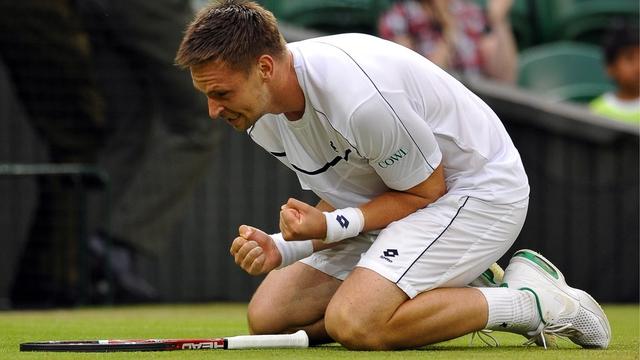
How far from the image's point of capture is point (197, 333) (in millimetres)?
5176

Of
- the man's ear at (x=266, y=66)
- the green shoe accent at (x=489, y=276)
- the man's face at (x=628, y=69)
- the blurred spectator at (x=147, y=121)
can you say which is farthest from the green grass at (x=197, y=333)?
the man's face at (x=628, y=69)

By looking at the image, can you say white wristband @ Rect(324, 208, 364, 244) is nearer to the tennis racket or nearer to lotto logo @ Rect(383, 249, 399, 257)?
lotto logo @ Rect(383, 249, 399, 257)

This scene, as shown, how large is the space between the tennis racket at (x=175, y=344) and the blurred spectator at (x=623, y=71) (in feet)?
17.4

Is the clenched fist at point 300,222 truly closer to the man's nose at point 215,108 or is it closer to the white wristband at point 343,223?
the white wristband at point 343,223

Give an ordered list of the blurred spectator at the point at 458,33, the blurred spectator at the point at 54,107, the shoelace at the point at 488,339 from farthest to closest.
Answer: the blurred spectator at the point at 458,33 < the blurred spectator at the point at 54,107 < the shoelace at the point at 488,339

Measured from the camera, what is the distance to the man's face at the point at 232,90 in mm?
3781

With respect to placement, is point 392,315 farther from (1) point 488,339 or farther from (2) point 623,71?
(2) point 623,71

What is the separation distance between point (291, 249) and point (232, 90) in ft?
2.20

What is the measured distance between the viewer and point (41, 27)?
7.72m

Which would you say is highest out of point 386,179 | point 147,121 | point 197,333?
point 386,179

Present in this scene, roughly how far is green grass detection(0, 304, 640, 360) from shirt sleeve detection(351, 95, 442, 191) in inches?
21.6

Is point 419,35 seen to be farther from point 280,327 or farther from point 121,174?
point 280,327

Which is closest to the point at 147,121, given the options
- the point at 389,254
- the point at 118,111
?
the point at 118,111

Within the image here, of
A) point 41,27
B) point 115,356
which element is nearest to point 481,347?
point 115,356
